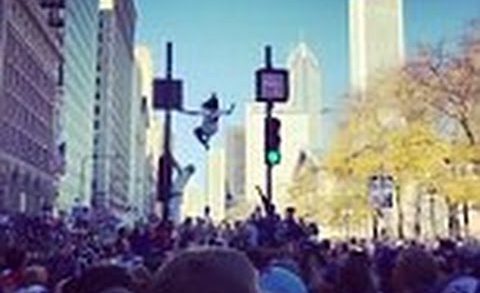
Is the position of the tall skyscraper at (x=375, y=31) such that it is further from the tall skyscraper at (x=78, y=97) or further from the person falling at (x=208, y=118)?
the person falling at (x=208, y=118)

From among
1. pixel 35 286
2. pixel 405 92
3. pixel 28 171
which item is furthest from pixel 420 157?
pixel 28 171

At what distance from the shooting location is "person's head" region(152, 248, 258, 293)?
12.1 ft

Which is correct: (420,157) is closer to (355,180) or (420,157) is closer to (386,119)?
(386,119)

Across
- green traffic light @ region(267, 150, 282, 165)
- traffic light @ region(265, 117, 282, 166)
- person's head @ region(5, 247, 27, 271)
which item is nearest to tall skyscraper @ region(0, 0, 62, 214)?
traffic light @ region(265, 117, 282, 166)

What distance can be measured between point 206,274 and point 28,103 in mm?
100131

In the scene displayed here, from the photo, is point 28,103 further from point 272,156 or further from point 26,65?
point 272,156

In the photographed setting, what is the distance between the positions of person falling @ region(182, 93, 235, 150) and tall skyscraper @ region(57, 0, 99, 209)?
114 metres

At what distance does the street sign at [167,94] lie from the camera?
18469mm

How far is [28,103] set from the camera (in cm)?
10200

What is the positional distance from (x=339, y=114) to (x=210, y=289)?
2448 inches

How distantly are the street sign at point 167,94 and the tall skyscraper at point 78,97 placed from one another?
115 metres

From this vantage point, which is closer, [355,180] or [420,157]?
[420,157]

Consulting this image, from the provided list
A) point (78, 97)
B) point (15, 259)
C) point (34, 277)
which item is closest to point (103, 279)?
point (34, 277)

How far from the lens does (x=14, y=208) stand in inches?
3649
